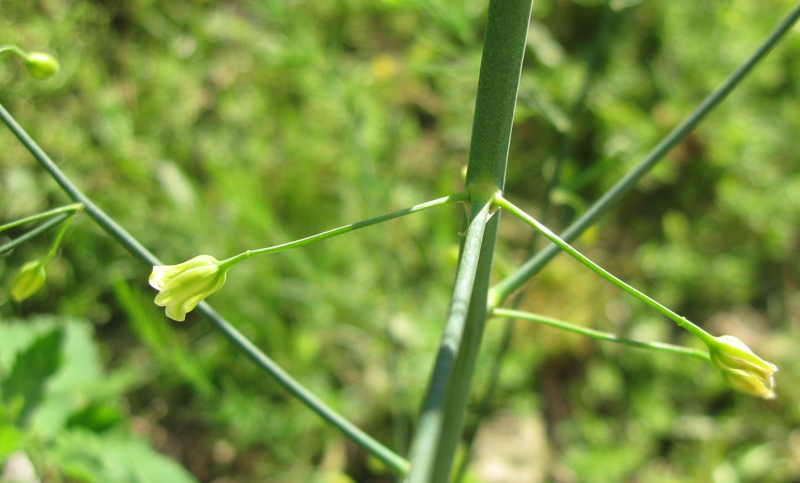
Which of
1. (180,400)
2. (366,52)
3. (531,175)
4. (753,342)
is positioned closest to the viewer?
(180,400)

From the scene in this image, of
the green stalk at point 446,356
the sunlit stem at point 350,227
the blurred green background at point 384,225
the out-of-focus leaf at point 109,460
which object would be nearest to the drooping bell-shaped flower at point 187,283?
the sunlit stem at point 350,227

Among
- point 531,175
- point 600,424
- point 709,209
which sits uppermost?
point 709,209

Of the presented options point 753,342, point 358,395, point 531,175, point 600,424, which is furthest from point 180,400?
point 753,342

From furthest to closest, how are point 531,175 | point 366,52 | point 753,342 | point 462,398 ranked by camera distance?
1. point 366,52
2. point 531,175
3. point 753,342
4. point 462,398

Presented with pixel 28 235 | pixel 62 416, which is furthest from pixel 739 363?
pixel 62 416

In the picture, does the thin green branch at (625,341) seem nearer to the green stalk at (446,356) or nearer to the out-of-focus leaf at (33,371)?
the green stalk at (446,356)

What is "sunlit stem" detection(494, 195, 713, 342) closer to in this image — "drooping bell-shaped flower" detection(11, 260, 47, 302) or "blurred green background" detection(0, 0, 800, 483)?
"drooping bell-shaped flower" detection(11, 260, 47, 302)

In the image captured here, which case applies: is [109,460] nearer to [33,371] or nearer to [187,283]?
[33,371]

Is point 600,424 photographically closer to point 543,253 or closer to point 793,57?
point 543,253

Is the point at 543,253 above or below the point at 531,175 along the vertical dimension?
below
